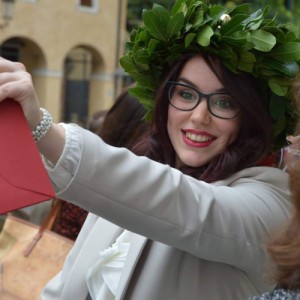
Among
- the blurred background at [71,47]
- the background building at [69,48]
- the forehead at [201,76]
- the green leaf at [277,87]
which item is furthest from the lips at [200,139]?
the background building at [69,48]

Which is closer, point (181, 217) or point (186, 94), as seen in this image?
point (181, 217)

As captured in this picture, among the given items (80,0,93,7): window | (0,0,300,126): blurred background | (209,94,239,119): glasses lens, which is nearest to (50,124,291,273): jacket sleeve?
(209,94,239,119): glasses lens

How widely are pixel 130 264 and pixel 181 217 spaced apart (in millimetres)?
335

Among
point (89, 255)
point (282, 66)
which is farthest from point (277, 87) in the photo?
point (89, 255)

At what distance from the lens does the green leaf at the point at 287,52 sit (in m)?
2.05

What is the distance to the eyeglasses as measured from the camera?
1927 mm

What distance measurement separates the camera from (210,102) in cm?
193

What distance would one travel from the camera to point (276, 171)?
191 cm

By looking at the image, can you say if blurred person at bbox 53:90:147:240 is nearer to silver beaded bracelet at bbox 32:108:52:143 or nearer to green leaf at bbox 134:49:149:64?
green leaf at bbox 134:49:149:64

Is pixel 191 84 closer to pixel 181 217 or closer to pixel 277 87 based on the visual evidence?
pixel 277 87

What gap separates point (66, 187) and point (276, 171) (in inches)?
26.3

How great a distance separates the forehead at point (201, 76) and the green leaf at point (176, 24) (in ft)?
0.40

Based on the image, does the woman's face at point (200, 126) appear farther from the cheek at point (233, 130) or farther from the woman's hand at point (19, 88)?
the woman's hand at point (19, 88)

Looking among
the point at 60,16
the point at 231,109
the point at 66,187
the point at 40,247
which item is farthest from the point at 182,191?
the point at 60,16
